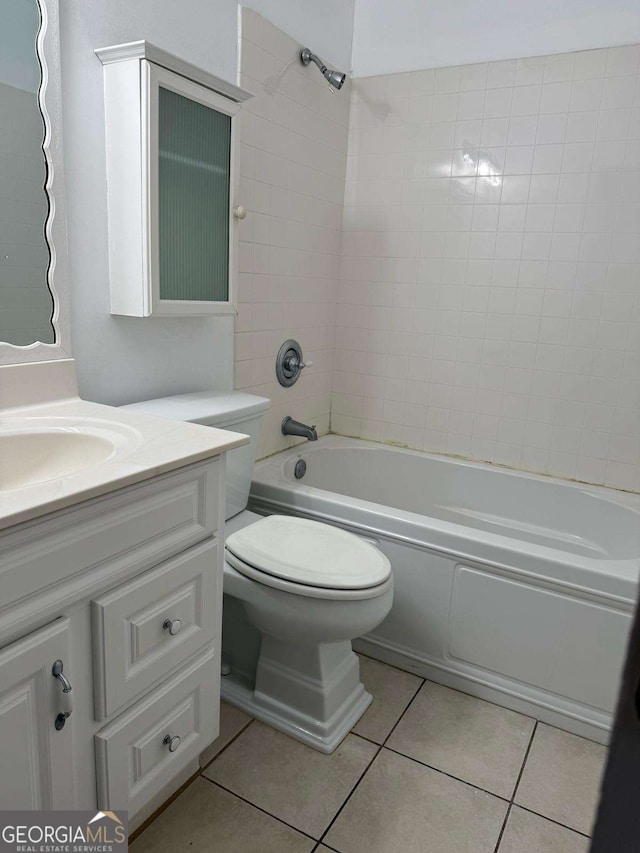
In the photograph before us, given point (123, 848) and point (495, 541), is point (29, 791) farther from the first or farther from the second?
point (495, 541)

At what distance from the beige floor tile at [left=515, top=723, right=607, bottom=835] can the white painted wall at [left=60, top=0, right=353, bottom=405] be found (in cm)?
145

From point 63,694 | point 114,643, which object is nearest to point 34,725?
point 63,694

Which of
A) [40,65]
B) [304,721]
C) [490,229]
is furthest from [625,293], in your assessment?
[40,65]

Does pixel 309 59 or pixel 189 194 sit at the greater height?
pixel 309 59

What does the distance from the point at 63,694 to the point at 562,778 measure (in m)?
1.28

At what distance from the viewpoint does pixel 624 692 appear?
233 mm

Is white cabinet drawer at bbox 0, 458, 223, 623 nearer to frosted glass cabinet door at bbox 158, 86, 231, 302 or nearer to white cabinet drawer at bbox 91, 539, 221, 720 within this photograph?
white cabinet drawer at bbox 91, 539, 221, 720

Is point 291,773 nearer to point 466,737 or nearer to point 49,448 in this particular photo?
point 466,737

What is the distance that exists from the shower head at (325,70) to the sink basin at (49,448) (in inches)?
62.1

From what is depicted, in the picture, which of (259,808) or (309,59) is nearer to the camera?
(259,808)

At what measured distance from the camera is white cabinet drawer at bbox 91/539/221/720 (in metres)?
1.09

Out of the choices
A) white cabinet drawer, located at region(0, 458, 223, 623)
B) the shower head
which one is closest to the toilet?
white cabinet drawer, located at region(0, 458, 223, 623)

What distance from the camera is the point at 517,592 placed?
179cm

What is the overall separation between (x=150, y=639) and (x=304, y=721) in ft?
2.32
